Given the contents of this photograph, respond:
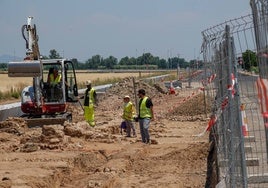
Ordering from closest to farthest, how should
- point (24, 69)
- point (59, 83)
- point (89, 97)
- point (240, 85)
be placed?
point (240, 85), point (24, 69), point (89, 97), point (59, 83)

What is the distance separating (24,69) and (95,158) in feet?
13.9

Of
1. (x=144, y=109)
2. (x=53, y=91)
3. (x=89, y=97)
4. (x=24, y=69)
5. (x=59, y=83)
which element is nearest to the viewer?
(x=144, y=109)

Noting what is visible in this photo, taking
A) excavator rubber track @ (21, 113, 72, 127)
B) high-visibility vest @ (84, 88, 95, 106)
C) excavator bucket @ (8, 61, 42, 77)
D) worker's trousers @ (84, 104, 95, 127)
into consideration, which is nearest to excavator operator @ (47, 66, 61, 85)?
excavator rubber track @ (21, 113, 72, 127)

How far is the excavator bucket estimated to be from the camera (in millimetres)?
15461

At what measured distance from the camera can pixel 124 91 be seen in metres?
35.2

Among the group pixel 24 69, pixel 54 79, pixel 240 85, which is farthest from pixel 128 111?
pixel 240 85

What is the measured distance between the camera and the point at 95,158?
502 inches

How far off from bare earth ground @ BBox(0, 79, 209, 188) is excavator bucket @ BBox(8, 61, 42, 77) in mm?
1878

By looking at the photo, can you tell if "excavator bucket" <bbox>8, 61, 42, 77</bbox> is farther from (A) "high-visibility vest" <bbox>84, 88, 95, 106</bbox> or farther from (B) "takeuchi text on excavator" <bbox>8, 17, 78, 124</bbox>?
(A) "high-visibility vest" <bbox>84, 88, 95, 106</bbox>

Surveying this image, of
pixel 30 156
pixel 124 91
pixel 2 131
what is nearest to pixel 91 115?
pixel 2 131

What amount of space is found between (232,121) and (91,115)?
41.0 ft

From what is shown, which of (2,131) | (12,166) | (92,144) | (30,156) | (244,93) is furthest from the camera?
(2,131)

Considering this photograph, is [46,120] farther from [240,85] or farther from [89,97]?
[240,85]

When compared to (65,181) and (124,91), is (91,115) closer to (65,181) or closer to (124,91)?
(65,181)
